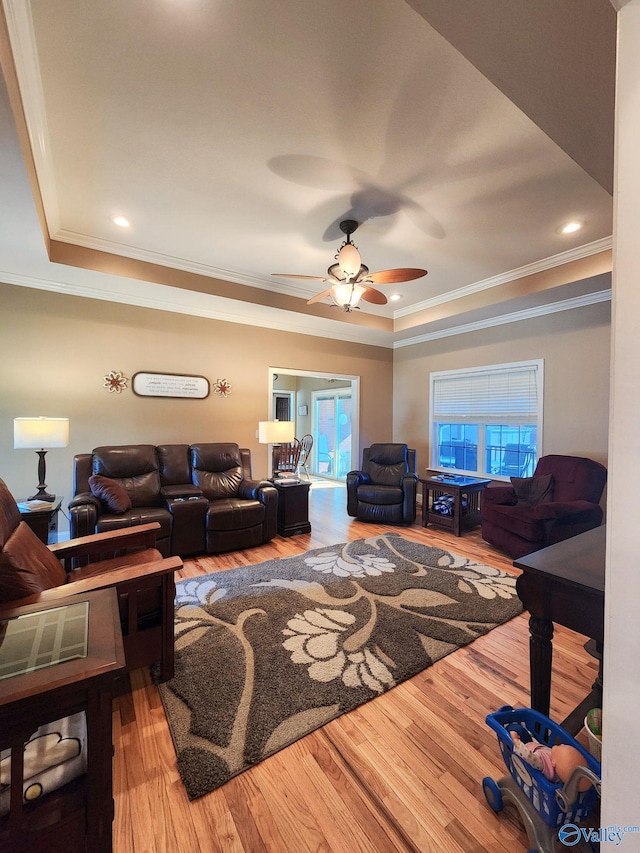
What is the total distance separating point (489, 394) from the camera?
4863mm

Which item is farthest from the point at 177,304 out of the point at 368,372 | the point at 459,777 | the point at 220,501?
the point at 459,777

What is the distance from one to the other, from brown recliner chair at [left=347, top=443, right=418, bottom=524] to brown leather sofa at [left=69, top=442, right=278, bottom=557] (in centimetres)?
133

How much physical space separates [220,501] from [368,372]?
3421mm

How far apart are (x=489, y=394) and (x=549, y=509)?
204 cm

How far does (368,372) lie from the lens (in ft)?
19.7

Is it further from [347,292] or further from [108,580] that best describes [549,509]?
[108,580]

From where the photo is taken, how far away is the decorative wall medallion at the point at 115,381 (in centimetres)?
395

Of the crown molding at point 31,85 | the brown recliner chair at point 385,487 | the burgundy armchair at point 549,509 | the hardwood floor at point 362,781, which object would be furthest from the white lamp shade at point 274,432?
the crown molding at point 31,85

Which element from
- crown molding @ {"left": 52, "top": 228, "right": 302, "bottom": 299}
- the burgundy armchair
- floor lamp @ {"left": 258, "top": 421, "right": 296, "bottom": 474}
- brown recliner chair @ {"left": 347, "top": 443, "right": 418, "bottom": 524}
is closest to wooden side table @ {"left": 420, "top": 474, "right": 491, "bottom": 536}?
brown recliner chair @ {"left": 347, "top": 443, "right": 418, "bottom": 524}

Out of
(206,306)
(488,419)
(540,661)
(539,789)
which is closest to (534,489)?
(488,419)

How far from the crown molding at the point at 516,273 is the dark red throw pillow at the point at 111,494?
4.35 meters

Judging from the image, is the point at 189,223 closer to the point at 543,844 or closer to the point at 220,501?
the point at 220,501

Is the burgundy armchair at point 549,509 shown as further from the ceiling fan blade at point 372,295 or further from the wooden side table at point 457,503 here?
the ceiling fan blade at point 372,295

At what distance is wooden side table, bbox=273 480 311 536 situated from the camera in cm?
413
